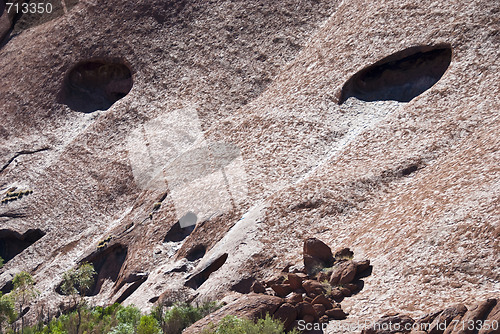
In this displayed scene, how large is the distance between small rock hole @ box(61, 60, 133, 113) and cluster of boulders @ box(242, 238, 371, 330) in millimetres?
24630

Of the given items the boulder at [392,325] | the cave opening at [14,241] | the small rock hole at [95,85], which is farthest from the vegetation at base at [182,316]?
the small rock hole at [95,85]

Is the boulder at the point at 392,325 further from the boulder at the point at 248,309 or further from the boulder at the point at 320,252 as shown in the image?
the boulder at the point at 320,252

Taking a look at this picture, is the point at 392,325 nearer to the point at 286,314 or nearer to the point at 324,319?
the point at 324,319

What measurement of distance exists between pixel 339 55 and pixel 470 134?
10889 millimetres

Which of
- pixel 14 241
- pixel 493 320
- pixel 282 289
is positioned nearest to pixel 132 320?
pixel 282 289

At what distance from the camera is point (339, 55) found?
98.6 ft

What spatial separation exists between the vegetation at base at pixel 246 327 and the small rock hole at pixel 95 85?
27.1 metres

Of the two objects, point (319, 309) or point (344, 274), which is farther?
point (344, 274)

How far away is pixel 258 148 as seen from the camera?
26266 mm

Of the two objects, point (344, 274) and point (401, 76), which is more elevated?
point (401, 76)

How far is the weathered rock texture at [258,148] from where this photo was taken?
54.6 feet

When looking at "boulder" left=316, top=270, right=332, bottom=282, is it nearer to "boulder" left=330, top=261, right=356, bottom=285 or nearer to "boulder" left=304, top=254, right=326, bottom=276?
"boulder" left=330, top=261, right=356, bottom=285

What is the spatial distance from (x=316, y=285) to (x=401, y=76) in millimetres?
15059

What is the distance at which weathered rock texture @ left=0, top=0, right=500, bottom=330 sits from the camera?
1666cm
